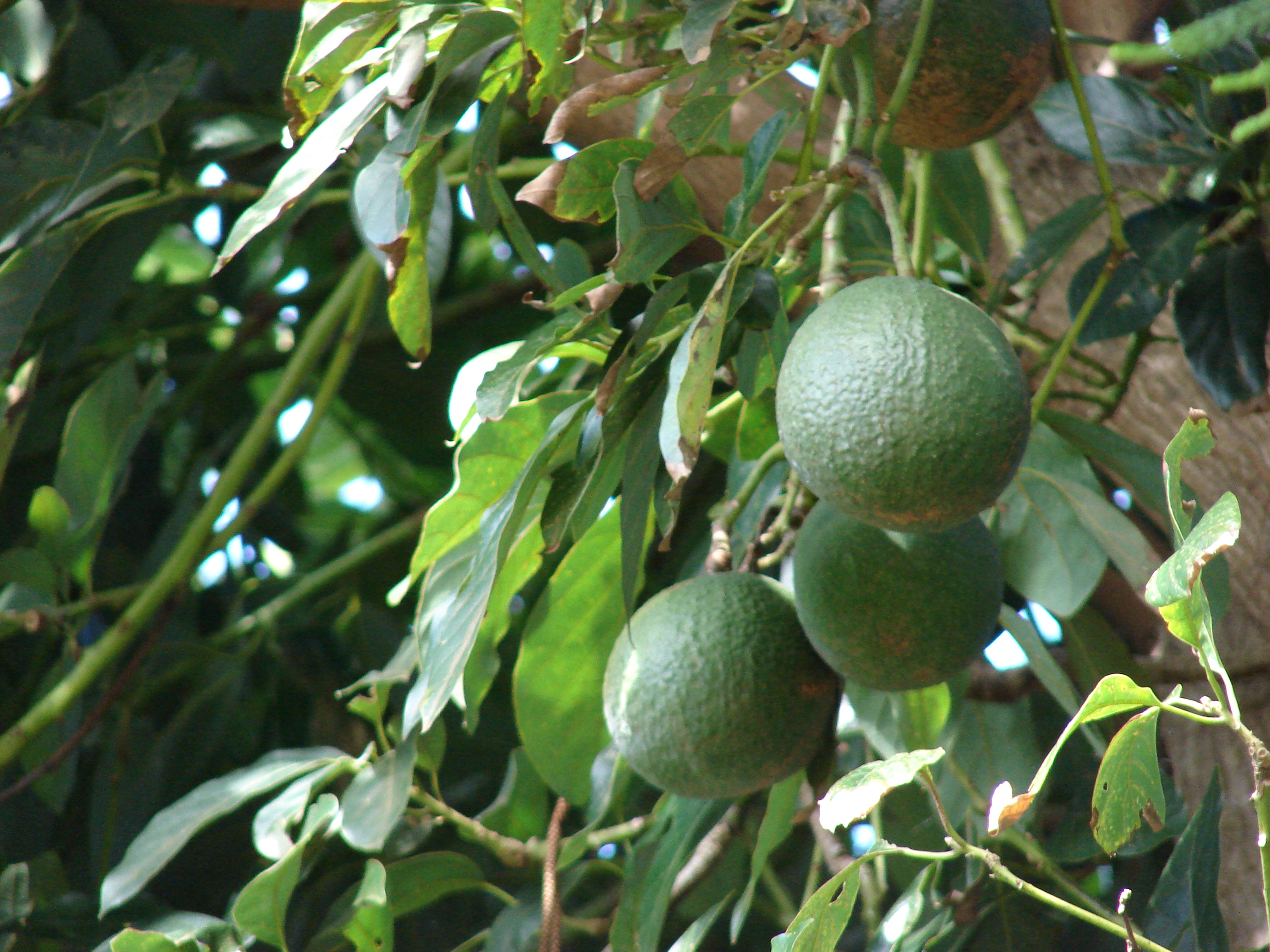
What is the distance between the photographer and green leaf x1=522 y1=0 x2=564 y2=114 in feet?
2.10

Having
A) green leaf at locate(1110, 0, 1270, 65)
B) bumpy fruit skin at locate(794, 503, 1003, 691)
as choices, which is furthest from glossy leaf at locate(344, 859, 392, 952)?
green leaf at locate(1110, 0, 1270, 65)

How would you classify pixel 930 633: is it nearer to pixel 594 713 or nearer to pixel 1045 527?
pixel 1045 527

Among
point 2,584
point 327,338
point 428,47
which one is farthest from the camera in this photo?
point 327,338

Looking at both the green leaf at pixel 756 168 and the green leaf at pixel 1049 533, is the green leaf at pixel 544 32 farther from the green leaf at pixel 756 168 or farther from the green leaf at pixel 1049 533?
the green leaf at pixel 1049 533

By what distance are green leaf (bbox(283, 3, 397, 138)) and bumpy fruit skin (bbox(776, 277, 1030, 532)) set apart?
0.30 m

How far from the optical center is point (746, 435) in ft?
3.09

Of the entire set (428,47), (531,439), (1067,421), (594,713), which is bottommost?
(594,713)

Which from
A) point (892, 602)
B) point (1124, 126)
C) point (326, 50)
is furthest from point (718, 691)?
point (1124, 126)

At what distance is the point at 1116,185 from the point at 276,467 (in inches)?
34.1

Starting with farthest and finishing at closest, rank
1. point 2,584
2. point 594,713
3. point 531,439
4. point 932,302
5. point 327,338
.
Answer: point 327,338 → point 2,584 → point 594,713 → point 531,439 → point 932,302

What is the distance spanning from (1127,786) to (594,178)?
1.40 ft

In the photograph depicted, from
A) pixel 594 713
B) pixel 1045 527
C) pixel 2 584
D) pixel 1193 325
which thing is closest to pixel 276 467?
pixel 2 584

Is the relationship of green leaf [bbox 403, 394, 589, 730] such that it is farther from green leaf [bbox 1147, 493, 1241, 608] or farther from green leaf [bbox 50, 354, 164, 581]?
green leaf [bbox 50, 354, 164, 581]

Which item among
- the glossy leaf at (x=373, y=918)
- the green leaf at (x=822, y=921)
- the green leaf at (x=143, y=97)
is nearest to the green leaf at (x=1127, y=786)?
the green leaf at (x=822, y=921)
